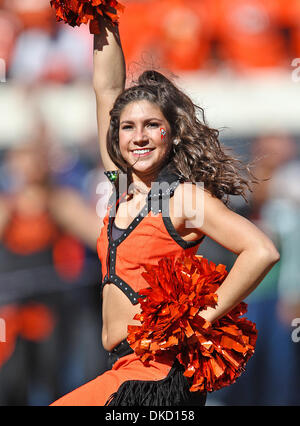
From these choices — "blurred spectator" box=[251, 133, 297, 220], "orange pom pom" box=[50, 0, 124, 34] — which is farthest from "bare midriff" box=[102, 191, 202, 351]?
"blurred spectator" box=[251, 133, 297, 220]

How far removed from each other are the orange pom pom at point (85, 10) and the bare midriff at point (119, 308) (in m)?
0.69

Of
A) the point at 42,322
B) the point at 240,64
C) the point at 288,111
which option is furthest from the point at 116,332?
the point at 240,64

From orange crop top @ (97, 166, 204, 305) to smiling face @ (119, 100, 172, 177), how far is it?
0.29 ft

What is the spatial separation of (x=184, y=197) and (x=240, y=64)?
9.61 feet

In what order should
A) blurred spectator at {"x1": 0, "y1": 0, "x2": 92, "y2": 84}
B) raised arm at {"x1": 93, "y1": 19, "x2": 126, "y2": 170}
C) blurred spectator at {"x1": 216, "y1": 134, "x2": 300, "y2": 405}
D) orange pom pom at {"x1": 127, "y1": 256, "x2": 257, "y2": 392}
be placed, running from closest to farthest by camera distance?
1. orange pom pom at {"x1": 127, "y1": 256, "x2": 257, "y2": 392}
2. raised arm at {"x1": 93, "y1": 19, "x2": 126, "y2": 170}
3. blurred spectator at {"x1": 216, "y1": 134, "x2": 300, "y2": 405}
4. blurred spectator at {"x1": 0, "y1": 0, "x2": 92, "y2": 84}

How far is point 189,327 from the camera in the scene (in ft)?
Result: 6.30

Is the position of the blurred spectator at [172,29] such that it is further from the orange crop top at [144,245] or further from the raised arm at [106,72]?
the orange crop top at [144,245]

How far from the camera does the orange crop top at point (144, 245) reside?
2066mm

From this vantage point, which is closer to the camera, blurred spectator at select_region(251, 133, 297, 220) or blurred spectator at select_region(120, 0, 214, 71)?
blurred spectator at select_region(251, 133, 297, 220)

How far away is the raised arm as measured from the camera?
2398 millimetres

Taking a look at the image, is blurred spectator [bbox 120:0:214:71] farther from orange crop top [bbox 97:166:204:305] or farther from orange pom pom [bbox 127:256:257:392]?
orange pom pom [bbox 127:256:257:392]

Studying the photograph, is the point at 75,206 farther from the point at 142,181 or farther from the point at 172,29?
the point at 172,29
